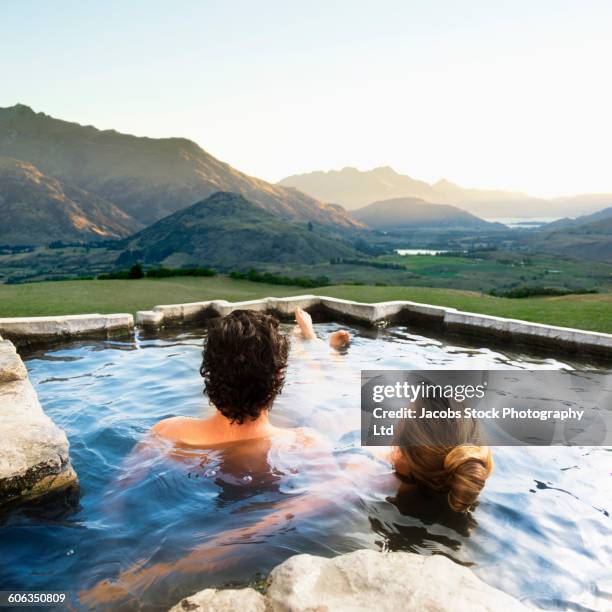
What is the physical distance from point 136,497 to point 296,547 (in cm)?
135

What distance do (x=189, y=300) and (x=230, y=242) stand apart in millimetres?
158617

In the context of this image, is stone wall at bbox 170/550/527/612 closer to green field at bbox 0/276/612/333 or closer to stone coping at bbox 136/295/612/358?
stone coping at bbox 136/295/612/358

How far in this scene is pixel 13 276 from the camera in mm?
125812

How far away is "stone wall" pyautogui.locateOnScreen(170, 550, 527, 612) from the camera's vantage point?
2264 mm

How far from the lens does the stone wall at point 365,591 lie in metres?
2.26

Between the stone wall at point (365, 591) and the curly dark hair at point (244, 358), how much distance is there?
1.25 metres

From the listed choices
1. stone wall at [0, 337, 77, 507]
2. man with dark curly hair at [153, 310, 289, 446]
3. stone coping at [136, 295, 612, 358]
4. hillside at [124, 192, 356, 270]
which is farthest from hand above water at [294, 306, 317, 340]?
hillside at [124, 192, 356, 270]

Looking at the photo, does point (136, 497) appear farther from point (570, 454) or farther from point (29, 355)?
point (29, 355)

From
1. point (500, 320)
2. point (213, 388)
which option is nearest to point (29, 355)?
point (213, 388)

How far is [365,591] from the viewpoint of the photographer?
2373mm

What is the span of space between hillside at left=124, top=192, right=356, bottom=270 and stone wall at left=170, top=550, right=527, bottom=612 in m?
148

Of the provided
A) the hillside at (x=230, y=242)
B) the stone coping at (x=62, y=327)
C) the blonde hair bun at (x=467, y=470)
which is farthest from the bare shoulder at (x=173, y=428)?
the hillside at (x=230, y=242)


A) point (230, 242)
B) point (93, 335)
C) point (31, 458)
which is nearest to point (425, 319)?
point (93, 335)

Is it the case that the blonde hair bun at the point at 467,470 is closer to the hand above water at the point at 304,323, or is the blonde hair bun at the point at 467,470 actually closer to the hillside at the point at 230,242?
the hand above water at the point at 304,323
